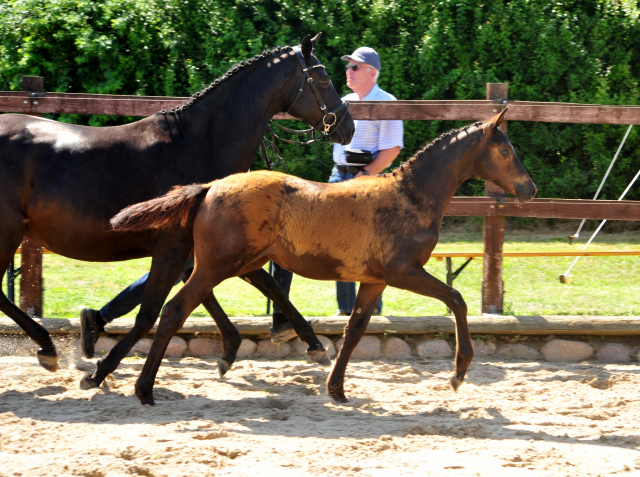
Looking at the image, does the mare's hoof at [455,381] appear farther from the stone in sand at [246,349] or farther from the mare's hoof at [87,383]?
the mare's hoof at [87,383]

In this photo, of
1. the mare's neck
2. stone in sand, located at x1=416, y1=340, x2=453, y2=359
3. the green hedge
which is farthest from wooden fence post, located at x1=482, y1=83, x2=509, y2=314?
the green hedge

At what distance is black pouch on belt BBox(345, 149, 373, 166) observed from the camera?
5.62 m

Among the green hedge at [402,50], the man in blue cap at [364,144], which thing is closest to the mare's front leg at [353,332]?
the man in blue cap at [364,144]

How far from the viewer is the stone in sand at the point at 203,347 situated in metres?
5.51

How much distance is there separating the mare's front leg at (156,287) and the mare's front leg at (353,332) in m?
1.12

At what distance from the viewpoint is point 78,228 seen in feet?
14.7

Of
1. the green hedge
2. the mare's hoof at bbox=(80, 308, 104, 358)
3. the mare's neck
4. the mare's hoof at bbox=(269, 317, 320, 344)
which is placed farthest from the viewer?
the green hedge

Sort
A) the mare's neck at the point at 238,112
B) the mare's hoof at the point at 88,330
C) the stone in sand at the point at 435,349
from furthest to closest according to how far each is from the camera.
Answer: the stone in sand at the point at 435,349
the mare's hoof at the point at 88,330
the mare's neck at the point at 238,112

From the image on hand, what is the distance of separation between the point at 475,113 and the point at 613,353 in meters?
2.13

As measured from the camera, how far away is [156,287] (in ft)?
14.4

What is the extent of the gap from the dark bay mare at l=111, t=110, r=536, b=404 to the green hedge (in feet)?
18.4

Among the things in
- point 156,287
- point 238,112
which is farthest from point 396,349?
point 238,112

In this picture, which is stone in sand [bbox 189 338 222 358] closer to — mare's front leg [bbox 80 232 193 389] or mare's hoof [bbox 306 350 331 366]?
mare's hoof [bbox 306 350 331 366]

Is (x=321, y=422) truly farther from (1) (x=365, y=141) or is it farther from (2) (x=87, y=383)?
(1) (x=365, y=141)
